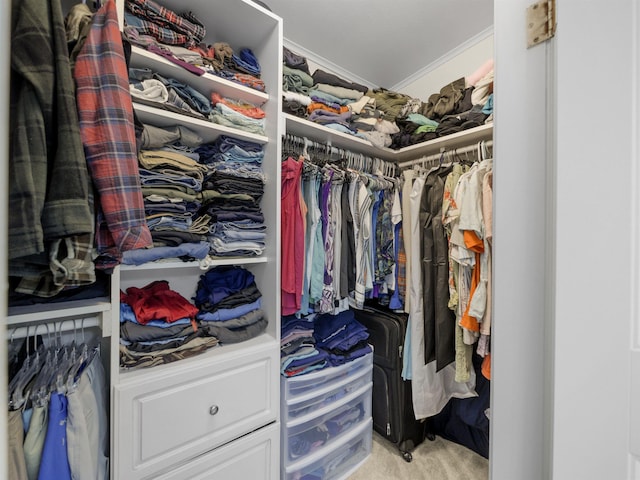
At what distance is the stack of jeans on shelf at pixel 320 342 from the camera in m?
1.30

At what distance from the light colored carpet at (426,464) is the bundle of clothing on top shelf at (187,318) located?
1.10 m

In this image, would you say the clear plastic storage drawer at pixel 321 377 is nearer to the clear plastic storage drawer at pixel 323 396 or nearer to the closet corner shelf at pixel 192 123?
the clear plastic storage drawer at pixel 323 396

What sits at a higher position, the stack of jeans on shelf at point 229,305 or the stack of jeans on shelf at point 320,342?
the stack of jeans on shelf at point 229,305

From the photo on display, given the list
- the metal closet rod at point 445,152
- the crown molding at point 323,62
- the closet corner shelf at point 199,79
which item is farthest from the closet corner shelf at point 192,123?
the metal closet rod at point 445,152

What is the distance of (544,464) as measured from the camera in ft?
1.83

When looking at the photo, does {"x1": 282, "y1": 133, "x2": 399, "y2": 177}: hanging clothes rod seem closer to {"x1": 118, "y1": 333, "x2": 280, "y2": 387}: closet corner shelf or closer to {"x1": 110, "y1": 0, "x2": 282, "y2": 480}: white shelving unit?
{"x1": 110, "y1": 0, "x2": 282, "y2": 480}: white shelving unit

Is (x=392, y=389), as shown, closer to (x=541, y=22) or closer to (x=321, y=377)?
(x=321, y=377)

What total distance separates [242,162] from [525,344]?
118cm

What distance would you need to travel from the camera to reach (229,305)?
3.83ft

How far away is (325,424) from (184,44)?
1.93m

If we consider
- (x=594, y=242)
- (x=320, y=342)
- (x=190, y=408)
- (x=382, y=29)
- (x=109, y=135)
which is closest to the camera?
(x=594, y=242)

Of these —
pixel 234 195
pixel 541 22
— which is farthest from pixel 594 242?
pixel 234 195

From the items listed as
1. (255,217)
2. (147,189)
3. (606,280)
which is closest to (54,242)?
(147,189)

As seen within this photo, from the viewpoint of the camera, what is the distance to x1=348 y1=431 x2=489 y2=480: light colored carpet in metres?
1.42
